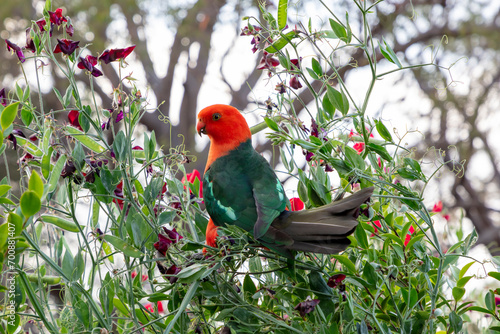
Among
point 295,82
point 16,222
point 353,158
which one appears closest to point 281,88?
point 295,82

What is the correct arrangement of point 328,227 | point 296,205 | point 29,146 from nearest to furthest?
point 328,227 → point 29,146 → point 296,205

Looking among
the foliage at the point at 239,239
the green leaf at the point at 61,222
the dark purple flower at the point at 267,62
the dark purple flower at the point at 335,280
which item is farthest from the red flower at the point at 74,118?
the dark purple flower at the point at 335,280


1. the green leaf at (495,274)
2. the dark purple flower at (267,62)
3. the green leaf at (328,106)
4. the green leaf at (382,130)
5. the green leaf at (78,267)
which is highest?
the dark purple flower at (267,62)

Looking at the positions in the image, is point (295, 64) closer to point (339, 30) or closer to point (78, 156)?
point (339, 30)

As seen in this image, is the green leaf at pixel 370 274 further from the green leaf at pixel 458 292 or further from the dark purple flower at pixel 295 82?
the dark purple flower at pixel 295 82

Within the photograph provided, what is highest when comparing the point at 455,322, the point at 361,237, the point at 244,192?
the point at 244,192

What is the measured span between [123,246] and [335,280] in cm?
22

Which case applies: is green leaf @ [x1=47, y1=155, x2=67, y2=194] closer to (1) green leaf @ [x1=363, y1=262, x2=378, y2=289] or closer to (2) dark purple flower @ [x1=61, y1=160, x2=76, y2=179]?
(2) dark purple flower @ [x1=61, y1=160, x2=76, y2=179]

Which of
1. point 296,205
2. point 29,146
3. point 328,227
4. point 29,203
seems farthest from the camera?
point 296,205

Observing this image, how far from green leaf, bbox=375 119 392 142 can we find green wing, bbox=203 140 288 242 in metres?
0.15

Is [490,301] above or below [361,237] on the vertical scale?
below

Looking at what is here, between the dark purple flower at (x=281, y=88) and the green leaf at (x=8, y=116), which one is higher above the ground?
the dark purple flower at (x=281, y=88)

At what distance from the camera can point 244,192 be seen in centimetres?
68

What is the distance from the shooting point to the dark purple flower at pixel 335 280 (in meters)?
0.51
